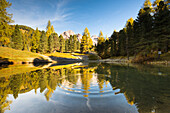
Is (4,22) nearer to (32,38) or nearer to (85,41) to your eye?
(32,38)

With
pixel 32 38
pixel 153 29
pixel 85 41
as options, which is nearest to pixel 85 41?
pixel 85 41

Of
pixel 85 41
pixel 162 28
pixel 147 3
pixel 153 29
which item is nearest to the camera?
pixel 162 28

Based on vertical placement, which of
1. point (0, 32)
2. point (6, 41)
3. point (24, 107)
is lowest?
point (24, 107)

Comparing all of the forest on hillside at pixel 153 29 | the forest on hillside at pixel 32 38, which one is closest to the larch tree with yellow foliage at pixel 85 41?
the forest on hillside at pixel 32 38

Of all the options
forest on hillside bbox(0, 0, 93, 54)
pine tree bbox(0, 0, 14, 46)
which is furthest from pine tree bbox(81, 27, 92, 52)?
pine tree bbox(0, 0, 14, 46)

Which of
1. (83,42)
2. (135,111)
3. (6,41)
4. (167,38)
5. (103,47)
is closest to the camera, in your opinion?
(135,111)

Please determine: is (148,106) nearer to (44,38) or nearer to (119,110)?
(119,110)

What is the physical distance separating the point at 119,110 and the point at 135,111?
40 cm

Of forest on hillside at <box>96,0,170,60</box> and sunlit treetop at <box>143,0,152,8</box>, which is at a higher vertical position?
sunlit treetop at <box>143,0,152,8</box>

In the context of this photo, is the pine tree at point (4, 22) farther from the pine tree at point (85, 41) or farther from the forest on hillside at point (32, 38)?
the pine tree at point (85, 41)

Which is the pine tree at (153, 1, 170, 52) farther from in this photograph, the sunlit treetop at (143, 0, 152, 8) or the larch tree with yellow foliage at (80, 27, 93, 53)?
the larch tree with yellow foliage at (80, 27, 93, 53)

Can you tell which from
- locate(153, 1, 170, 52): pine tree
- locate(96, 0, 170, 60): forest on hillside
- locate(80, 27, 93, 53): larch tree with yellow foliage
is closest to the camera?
locate(153, 1, 170, 52): pine tree

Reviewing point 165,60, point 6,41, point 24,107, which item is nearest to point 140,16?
point 165,60

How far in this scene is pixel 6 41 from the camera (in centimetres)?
2205
